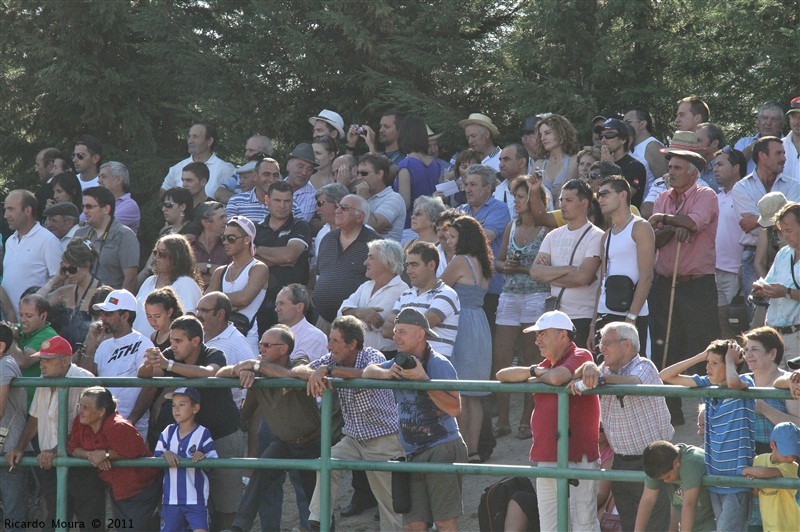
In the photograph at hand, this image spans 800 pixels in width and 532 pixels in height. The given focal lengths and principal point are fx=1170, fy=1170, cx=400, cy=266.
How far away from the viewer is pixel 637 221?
8.74 meters

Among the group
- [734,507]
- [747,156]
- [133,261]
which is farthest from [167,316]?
[747,156]

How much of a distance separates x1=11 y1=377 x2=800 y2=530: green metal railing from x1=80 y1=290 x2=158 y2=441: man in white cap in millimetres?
664

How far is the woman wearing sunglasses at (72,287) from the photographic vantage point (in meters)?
9.51

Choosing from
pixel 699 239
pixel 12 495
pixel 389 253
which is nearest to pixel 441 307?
pixel 389 253

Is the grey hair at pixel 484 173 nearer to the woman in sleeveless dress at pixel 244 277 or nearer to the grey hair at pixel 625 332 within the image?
the woman in sleeveless dress at pixel 244 277

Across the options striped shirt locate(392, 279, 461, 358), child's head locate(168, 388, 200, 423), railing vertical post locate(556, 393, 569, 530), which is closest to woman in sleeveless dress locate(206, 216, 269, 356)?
striped shirt locate(392, 279, 461, 358)

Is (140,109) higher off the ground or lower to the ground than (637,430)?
higher

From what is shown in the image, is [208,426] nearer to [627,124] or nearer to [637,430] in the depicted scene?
[637,430]

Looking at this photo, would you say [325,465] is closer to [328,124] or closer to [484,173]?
[484,173]

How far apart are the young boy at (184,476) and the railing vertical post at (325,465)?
80 cm

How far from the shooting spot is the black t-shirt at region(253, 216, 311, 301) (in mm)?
10047

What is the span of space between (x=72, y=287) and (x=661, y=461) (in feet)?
17.9

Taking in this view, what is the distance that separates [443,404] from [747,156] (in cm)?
522

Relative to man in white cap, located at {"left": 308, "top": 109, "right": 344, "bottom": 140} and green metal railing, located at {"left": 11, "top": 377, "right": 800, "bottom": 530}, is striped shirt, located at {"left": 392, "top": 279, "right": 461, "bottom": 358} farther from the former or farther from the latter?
man in white cap, located at {"left": 308, "top": 109, "right": 344, "bottom": 140}
